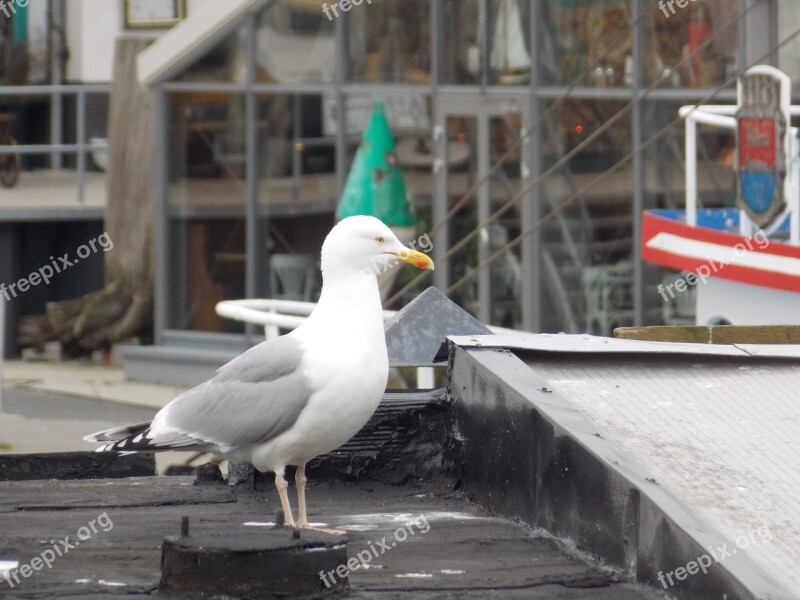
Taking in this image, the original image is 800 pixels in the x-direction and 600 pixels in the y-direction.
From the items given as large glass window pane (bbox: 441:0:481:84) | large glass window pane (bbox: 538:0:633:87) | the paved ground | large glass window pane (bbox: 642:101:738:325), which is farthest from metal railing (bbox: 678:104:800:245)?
the paved ground

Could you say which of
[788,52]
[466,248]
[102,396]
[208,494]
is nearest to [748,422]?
[208,494]

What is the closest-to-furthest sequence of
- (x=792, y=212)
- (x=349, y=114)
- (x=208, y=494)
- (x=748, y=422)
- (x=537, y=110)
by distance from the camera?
(x=748, y=422) → (x=208, y=494) → (x=792, y=212) → (x=537, y=110) → (x=349, y=114)

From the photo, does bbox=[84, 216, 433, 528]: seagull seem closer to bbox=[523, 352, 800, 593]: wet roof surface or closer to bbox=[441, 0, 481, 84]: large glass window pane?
bbox=[523, 352, 800, 593]: wet roof surface

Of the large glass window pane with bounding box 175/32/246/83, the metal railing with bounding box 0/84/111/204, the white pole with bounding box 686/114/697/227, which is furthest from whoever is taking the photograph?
the metal railing with bounding box 0/84/111/204

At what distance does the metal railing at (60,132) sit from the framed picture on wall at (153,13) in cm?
234

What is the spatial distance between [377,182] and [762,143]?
4.32 m

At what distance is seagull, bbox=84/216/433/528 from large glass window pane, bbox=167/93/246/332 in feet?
32.0

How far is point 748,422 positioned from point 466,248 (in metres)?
8.98

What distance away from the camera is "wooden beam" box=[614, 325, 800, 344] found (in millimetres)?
5242

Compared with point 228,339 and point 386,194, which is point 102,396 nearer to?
point 228,339

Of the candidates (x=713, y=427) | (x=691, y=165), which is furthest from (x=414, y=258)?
(x=691, y=165)

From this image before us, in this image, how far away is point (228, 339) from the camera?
46.0 ft

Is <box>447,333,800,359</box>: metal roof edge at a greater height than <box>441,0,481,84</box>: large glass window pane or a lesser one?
lesser

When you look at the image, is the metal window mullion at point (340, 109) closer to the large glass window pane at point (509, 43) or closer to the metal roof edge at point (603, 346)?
the large glass window pane at point (509, 43)
